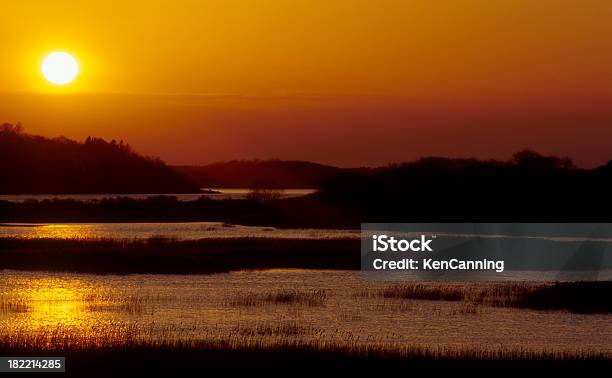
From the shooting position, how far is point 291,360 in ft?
79.8

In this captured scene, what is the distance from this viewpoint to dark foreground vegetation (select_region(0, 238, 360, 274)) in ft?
160

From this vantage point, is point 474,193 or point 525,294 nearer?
point 525,294

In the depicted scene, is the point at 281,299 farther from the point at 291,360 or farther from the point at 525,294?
the point at 291,360

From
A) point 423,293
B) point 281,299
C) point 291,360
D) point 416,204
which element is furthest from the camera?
point 416,204

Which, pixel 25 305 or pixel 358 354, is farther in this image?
pixel 25 305

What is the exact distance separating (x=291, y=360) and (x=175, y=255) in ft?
100

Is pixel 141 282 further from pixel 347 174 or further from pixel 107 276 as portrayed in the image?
pixel 347 174

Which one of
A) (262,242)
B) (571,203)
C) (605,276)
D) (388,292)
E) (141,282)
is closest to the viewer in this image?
(388,292)

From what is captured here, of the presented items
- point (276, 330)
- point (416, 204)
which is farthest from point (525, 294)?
point (416, 204)

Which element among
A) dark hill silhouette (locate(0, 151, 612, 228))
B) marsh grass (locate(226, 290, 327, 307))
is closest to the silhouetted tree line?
dark hill silhouette (locate(0, 151, 612, 228))

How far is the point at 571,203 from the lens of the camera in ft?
306

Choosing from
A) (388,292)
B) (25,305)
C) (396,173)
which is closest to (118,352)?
(25,305)

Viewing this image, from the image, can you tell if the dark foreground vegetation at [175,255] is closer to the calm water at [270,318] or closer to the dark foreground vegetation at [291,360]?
the calm water at [270,318]

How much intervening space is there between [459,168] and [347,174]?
36.2ft
